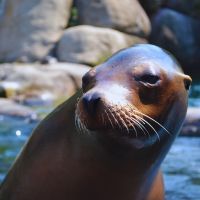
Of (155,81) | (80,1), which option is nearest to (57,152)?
(155,81)

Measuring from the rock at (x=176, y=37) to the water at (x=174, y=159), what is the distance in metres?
9.38

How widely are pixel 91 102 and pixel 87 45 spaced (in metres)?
12.8

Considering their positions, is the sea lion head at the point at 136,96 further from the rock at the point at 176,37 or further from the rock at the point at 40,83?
the rock at the point at 176,37

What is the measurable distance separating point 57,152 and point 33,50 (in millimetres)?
12888

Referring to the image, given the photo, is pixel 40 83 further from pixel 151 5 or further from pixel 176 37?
pixel 176 37

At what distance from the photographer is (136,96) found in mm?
2916

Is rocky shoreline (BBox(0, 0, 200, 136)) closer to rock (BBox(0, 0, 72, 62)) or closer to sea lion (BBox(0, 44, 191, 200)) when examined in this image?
rock (BBox(0, 0, 72, 62))

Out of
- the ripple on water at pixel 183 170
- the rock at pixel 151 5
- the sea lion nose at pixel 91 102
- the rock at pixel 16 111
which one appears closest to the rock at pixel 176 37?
the rock at pixel 151 5

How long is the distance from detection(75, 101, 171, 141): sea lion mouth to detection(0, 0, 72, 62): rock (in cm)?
1315

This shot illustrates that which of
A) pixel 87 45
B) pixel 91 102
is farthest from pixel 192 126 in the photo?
pixel 87 45

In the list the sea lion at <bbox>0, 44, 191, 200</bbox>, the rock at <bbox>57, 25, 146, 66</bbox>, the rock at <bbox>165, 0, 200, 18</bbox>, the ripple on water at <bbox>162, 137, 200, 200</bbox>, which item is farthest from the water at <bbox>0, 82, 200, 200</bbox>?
→ the rock at <bbox>165, 0, 200, 18</bbox>

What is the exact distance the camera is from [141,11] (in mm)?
17984

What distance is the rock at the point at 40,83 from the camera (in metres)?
12.6

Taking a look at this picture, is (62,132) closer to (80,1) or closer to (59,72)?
(59,72)
